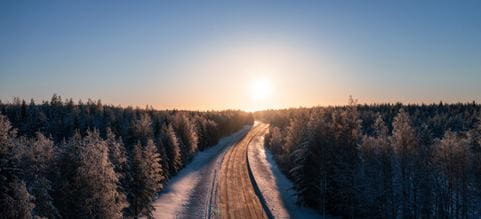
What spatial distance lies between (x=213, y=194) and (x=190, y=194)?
3.70m

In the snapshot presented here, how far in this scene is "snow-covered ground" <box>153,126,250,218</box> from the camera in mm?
45344

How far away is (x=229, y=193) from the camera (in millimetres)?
54312

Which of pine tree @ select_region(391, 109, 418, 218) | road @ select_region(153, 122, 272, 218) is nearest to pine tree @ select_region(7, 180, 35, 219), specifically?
road @ select_region(153, 122, 272, 218)

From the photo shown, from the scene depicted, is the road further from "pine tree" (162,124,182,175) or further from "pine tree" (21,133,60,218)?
"pine tree" (21,133,60,218)

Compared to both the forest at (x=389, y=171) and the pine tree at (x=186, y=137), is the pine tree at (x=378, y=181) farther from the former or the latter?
the pine tree at (x=186, y=137)

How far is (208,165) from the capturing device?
80.9 metres

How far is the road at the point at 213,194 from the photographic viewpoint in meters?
44.8

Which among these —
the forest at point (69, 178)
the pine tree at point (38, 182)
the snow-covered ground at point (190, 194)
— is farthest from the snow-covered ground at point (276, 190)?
the pine tree at point (38, 182)

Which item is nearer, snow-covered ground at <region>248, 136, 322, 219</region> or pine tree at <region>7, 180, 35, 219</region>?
pine tree at <region>7, 180, 35, 219</region>

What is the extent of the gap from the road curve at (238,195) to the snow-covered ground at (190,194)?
127 centimetres

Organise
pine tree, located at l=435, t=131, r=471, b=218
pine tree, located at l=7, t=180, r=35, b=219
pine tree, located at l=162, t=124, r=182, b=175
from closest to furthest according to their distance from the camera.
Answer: pine tree, located at l=7, t=180, r=35, b=219 → pine tree, located at l=435, t=131, r=471, b=218 → pine tree, located at l=162, t=124, r=182, b=175

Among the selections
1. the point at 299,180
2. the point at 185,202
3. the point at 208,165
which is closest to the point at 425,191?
the point at 299,180

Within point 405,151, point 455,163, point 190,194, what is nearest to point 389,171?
point 405,151

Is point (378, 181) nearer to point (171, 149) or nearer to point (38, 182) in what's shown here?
point (38, 182)
